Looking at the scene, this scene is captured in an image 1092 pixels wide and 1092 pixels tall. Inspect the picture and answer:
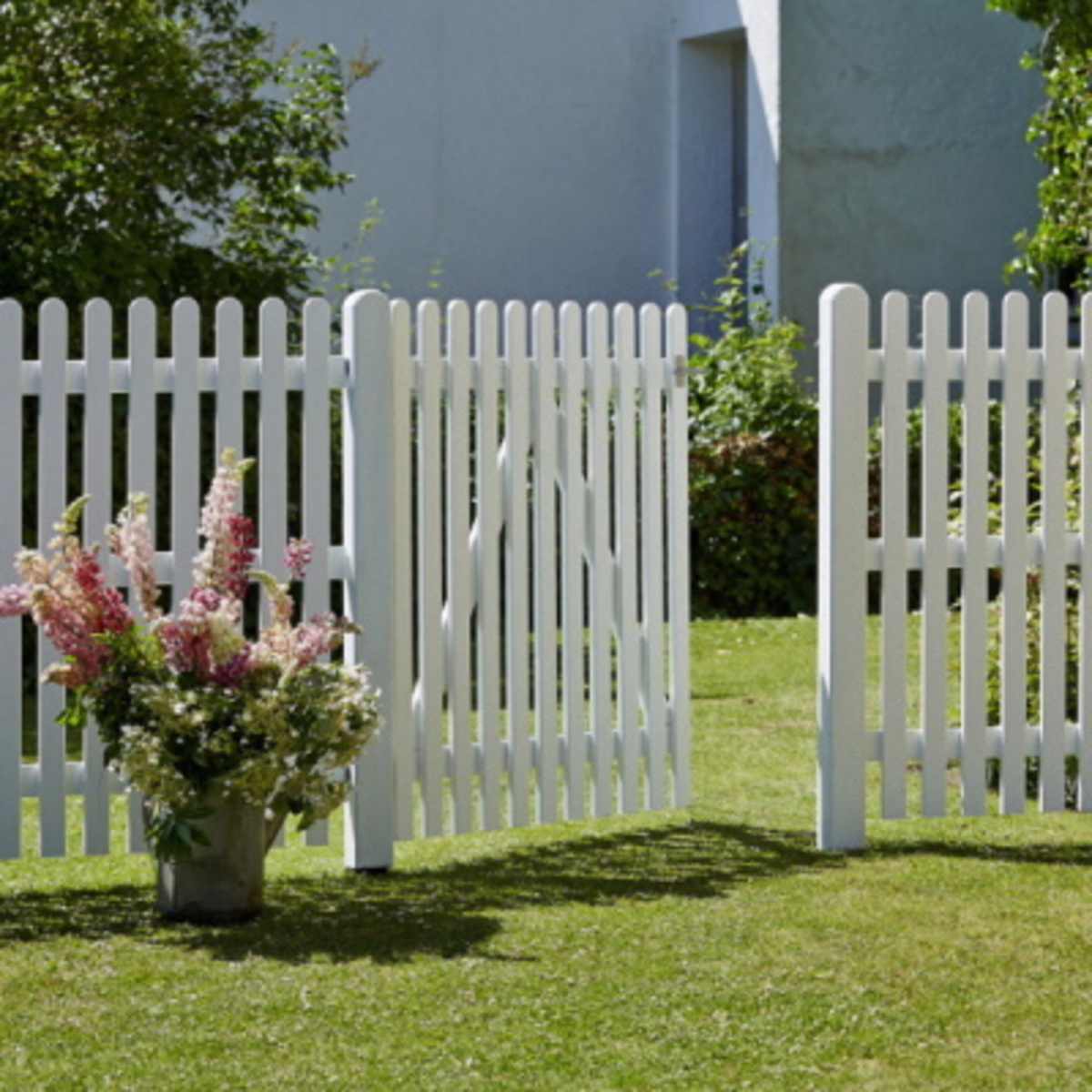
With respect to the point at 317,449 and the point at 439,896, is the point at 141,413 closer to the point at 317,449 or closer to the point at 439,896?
the point at 317,449

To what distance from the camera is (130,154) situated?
12.9 m

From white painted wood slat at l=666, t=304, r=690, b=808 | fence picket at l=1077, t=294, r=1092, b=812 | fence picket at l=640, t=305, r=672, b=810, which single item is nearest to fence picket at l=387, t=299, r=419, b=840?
fence picket at l=640, t=305, r=672, b=810

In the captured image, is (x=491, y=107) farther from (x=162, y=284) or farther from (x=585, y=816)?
(x=585, y=816)

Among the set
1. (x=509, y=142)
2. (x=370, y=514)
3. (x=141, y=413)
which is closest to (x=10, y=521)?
(x=141, y=413)

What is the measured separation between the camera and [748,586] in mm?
15078

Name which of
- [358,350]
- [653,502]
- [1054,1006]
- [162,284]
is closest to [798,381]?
[162,284]

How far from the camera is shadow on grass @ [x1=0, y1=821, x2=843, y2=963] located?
6152 millimetres

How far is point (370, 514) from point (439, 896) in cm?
121

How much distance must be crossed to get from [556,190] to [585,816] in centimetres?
1052

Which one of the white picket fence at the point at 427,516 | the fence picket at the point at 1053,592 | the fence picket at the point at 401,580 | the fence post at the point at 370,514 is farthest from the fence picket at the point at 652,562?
the fence picket at the point at 1053,592

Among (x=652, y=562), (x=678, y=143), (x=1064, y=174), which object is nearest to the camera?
(x=652, y=562)

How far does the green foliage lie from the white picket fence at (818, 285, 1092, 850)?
23.6ft

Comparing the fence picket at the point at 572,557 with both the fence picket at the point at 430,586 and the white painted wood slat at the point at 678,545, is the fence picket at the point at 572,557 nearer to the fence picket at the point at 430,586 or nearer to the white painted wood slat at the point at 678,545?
the white painted wood slat at the point at 678,545

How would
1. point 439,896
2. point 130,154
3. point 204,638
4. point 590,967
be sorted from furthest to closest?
point 130,154, point 439,896, point 204,638, point 590,967
